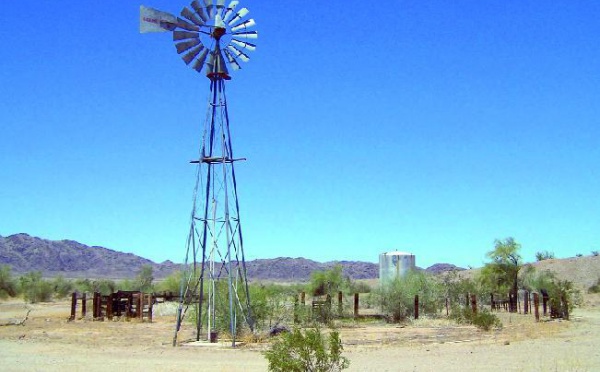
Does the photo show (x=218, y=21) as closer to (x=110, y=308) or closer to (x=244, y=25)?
(x=244, y=25)

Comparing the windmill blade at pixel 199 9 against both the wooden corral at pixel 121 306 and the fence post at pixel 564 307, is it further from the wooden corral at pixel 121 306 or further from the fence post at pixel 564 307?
the fence post at pixel 564 307

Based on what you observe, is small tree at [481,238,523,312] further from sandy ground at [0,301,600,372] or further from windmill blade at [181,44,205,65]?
windmill blade at [181,44,205,65]

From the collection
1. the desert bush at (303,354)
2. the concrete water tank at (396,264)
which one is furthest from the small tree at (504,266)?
the desert bush at (303,354)

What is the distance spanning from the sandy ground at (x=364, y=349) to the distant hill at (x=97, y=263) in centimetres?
10436

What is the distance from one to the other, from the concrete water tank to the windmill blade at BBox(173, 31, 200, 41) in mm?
22666

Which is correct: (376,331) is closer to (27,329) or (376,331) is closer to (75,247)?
(27,329)

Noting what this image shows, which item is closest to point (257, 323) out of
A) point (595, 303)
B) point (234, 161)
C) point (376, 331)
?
point (376, 331)

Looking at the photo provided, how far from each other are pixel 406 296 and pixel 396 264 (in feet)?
22.7

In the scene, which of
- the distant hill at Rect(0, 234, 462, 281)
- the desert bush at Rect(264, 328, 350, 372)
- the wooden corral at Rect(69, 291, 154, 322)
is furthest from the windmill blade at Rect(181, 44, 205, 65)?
the distant hill at Rect(0, 234, 462, 281)

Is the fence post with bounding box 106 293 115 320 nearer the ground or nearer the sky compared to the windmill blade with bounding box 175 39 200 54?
nearer the ground

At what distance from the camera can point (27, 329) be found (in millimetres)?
27766

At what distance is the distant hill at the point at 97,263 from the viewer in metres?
134

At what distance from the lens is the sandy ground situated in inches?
614

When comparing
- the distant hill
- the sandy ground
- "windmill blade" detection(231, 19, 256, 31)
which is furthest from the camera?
the distant hill
